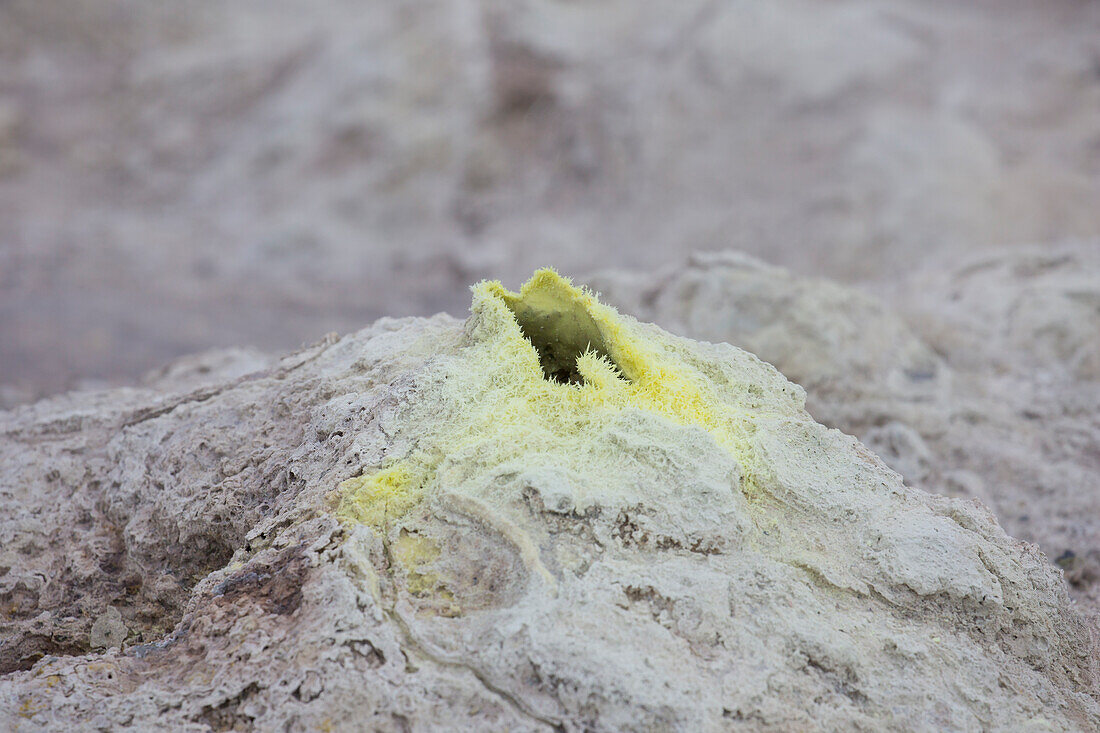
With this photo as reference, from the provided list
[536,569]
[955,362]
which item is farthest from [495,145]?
[536,569]

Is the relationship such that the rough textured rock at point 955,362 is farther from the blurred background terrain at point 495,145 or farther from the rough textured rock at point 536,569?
the blurred background terrain at point 495,145

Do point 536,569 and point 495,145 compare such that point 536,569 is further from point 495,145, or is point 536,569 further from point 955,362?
point 495,145

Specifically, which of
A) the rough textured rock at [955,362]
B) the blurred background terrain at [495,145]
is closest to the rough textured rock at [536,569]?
the rough textured rock at [955,362]

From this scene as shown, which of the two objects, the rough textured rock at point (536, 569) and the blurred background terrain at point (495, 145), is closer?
the rough textured rock at point (536, 569)

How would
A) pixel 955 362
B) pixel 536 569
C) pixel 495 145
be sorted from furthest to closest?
pixel 495 145
pixel 955 362
pixel 536 569

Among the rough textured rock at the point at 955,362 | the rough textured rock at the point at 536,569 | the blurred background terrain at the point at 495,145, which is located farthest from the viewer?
the blurred background terrain at the point at 495,145

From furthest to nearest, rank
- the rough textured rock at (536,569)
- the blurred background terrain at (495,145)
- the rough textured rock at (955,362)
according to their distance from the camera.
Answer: the blurred background terrain at (495,145) → the rough textured rock at (955,362) → the rough textured rock at (536,569)
